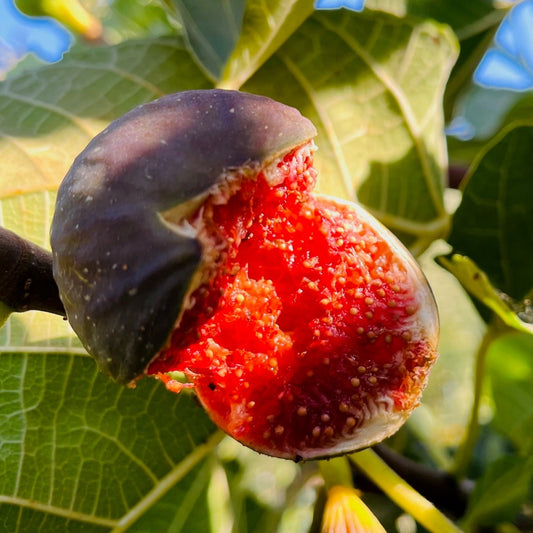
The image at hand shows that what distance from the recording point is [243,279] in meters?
0.85

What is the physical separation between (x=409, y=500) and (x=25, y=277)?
0.62 metres

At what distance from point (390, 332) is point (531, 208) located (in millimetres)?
469

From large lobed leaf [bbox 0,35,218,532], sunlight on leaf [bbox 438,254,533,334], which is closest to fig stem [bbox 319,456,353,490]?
large lobed leaf [bbox 0,35,218,532]

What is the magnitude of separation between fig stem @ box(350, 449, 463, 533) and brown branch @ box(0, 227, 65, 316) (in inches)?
20.5

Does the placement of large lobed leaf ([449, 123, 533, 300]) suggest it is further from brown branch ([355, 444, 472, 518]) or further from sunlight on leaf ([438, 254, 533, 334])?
brown branch ([355, 444, 472, 518])

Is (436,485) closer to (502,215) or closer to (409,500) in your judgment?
(409,500)

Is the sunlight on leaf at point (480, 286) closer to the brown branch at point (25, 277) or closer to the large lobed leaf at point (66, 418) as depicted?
the large lobed leaf at point (66, 418)

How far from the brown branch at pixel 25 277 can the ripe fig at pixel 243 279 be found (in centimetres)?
5

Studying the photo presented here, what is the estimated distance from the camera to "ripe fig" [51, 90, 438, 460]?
2.01 feet

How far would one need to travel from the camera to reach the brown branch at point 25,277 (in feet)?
2.18

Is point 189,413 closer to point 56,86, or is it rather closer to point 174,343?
point 174,343

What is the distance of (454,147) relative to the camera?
1604mm

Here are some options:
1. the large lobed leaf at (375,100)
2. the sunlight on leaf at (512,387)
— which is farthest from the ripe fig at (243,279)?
the sunlight on leaf at (512,387)

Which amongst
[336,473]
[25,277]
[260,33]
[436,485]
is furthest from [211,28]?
[436,485]
